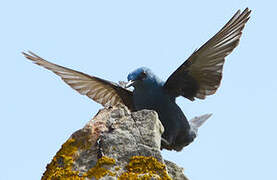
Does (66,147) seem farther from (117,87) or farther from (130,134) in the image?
(117,87)

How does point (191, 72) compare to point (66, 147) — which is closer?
point (66, 147)

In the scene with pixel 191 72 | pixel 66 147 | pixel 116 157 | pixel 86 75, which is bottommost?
pixel 116 157

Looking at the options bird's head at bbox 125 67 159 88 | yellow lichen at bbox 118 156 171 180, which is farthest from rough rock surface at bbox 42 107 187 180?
bird's head at bbox 125 67 159 88

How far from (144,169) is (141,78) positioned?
2894 millimetres

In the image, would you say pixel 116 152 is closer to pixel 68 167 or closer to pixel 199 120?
pixel 68 167

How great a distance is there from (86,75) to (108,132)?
10.9ft

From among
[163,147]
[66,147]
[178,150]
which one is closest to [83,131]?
[66,147]

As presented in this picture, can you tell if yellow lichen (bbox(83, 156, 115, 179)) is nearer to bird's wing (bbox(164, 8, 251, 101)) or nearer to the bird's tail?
bird's wing (bbox(164, 8, 251, 101))

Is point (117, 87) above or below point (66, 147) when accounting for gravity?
above

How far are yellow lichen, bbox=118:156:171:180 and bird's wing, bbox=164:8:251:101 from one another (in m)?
2.96

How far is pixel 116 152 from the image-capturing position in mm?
5430

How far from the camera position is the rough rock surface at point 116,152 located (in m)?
5.30

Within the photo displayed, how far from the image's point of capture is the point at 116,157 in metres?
5.39

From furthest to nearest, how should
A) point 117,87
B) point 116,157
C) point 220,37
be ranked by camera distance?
point 117,87
point 220,37
point 116,157
